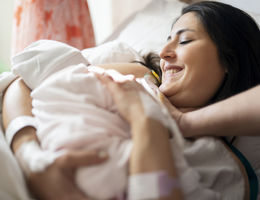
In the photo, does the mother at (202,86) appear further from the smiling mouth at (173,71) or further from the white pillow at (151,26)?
the white pillow at (151,26)

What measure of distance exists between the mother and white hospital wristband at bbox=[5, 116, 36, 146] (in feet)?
0.05

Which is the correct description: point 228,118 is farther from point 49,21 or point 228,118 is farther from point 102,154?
point 49,21

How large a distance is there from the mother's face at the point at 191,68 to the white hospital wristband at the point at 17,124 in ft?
1.56

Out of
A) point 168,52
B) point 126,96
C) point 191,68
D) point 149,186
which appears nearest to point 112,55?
point 168,52

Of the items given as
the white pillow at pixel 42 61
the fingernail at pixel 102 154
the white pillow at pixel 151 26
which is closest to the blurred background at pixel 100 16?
the white pillow at pixel 151 26

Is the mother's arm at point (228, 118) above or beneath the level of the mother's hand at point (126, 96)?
beneath

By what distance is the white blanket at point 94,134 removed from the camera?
0.64 meters

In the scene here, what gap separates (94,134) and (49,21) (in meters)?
1.45

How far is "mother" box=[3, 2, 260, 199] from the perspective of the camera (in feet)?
2.34

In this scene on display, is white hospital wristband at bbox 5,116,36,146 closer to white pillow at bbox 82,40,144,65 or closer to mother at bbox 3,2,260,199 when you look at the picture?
mother at bbox 3,2,260,199

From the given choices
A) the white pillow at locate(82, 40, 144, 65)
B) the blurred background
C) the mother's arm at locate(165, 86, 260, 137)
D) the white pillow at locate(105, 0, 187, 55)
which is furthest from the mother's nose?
the blurred background

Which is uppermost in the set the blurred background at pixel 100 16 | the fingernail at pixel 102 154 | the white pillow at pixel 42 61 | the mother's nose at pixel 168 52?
the white pillow at pixel 42 61

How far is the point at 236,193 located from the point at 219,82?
410 mm

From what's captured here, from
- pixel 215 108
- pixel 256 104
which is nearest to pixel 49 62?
pixel 215 108
